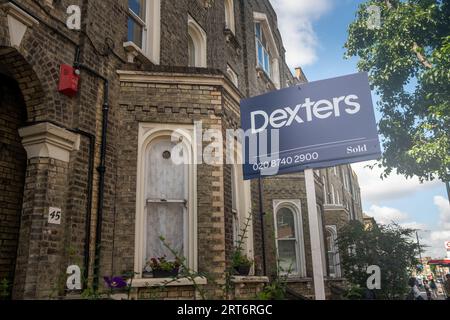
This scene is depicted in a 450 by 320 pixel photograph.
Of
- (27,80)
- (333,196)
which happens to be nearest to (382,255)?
(27,80)

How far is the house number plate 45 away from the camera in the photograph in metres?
5.12

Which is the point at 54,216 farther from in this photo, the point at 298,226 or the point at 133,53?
the point at 298,226

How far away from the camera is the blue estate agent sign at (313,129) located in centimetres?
431

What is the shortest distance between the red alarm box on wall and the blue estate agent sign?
2.68 metres

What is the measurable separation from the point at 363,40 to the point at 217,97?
46.4 feet

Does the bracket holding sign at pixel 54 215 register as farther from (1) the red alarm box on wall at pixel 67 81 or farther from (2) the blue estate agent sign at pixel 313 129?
(2) the blue estate agent sign at pixel 313 129

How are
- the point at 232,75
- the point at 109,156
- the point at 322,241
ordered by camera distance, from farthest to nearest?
the point at 322,241, the point at 232,75, the point at 109,156

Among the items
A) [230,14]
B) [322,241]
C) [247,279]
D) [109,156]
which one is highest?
[230,14]

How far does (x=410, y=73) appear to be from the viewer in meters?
16.7

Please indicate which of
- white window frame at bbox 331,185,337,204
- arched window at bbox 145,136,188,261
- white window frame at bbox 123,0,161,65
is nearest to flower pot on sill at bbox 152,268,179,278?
arched window at bbox 145,136,188,261

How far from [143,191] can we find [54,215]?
1.58 m

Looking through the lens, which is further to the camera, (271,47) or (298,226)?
(271,47)

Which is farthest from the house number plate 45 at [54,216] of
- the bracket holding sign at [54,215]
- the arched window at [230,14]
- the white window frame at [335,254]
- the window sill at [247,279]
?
the white window frame at [335,254]

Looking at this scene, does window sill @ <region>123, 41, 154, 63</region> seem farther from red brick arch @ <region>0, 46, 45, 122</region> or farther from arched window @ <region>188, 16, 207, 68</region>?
arched window @ <region>188, 16, 207, 68</region>
